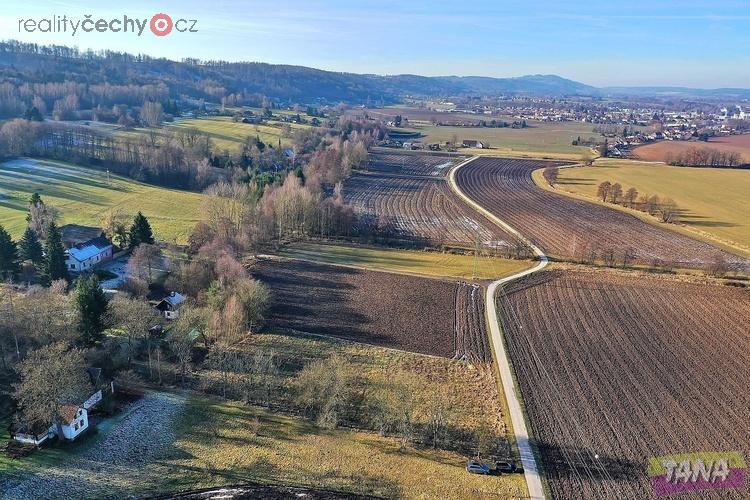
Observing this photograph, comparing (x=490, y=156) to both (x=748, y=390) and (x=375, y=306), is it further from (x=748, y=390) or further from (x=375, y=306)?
(x=748, y=390)

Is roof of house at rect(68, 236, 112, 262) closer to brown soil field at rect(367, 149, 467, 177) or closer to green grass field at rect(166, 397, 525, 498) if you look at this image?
green grass field at rect(166, 397, 525, 498)

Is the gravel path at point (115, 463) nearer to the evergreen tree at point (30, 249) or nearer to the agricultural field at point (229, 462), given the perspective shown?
the agricultural field at point (229, 462)

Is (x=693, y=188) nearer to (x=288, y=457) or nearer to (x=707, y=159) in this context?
(x=707, y=159)

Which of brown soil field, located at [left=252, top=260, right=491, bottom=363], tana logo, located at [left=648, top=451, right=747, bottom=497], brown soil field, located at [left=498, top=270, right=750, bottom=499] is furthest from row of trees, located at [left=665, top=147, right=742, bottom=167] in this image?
tana logo, located at [left=648, top=451, right=747, bottom=497]

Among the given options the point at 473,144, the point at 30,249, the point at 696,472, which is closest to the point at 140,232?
the point at 30,249

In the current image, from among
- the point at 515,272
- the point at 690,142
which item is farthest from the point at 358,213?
the point at 690,142

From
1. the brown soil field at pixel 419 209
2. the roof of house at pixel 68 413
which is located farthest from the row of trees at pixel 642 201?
the roof of house at pixel 68 413

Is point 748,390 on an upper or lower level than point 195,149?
lower
